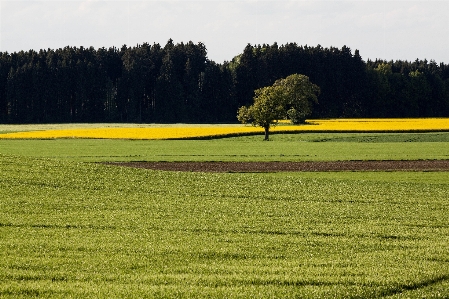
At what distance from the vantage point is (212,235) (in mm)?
17406

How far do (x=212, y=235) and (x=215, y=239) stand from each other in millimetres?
569

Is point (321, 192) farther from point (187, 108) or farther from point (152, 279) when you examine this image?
point (187, 108)

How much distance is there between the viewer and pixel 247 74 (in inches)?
5674

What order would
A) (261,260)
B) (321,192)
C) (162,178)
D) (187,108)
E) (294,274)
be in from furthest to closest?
(187,108) → (162,178) → (321,192) → (261,260) → (294,274)

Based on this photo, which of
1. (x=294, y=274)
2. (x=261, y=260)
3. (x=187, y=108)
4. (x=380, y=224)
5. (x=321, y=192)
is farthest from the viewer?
(x=187, y=108)

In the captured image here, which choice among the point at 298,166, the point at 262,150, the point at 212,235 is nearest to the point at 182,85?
the point at 262,150

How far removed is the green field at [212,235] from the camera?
41.9ft

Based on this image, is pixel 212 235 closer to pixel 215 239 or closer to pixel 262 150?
pixel 215 239

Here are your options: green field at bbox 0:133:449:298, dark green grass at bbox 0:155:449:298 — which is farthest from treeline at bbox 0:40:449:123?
dark green grass at bbox 0:155:449:298

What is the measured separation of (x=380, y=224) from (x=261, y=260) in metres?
6.14

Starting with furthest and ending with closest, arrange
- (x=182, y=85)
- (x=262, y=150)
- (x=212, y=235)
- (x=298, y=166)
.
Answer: (x=182, y=85) < (x=262, y=150) < (x=298, y=166) < (x=212, y=235)

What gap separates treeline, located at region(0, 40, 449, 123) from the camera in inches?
5541

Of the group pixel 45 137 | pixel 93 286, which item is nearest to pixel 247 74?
pixel 45 137

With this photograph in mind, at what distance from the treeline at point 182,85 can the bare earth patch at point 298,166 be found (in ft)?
289
